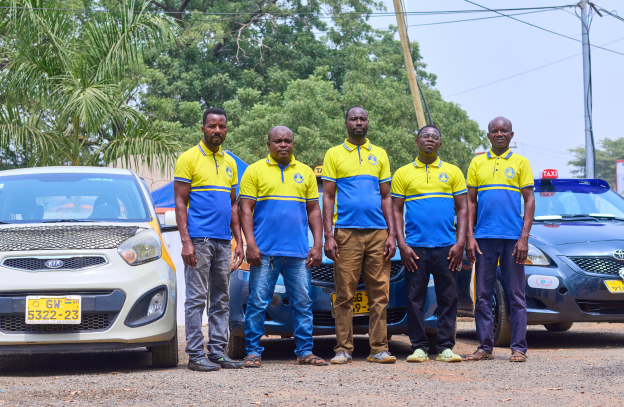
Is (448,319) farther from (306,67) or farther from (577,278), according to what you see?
(306,67)

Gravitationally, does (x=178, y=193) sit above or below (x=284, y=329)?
above

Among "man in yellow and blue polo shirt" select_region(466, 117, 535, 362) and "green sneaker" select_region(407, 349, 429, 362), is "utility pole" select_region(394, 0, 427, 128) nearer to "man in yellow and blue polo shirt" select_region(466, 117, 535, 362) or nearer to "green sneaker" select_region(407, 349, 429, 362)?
"man in yellow and blue polo shirt" select_region(466, 117, 535, 362)

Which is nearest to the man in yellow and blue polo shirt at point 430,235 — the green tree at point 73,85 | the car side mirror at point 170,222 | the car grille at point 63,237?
the car side mirror at point 170,222

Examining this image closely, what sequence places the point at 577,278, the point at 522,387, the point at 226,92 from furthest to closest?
the point at 226,92
the point at 577,278
the point at 522,387

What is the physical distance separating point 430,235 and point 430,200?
0.94 ft

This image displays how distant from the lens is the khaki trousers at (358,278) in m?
5.96

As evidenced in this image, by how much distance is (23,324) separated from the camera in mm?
5383

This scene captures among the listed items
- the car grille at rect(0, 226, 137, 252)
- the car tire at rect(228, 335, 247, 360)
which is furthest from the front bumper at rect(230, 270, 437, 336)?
the car grille at rect(0, 226, 137, 252)

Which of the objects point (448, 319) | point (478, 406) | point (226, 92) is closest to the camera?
point (478, 406)

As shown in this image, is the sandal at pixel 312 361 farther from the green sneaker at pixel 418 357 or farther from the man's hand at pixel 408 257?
the man's hand at pixel 408 257

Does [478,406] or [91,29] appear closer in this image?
[478,406]

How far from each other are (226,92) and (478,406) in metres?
25.1

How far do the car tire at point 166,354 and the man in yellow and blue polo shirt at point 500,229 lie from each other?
2422 millimetres

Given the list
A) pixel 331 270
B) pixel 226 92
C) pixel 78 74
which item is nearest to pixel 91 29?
pixel 78 74
